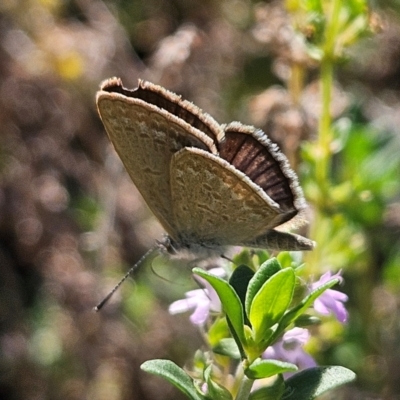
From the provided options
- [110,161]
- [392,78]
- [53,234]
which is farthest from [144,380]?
[392,78]

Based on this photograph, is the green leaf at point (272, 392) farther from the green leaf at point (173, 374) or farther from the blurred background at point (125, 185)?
the blurred background at point (125, 185)

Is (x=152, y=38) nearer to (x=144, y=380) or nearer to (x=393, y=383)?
(x=144, y=380)

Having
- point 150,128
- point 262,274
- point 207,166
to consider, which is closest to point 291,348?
point 262,274

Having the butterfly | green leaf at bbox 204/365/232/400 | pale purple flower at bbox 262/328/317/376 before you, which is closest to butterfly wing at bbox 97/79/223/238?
the butterfly

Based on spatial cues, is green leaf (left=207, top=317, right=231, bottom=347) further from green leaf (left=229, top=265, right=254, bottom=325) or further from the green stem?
the green stem

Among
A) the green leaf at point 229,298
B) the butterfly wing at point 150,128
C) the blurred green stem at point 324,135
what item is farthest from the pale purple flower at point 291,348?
the blurred green stem at point 324,135
